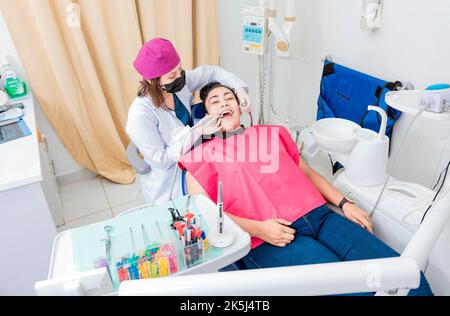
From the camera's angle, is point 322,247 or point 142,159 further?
point 142,159

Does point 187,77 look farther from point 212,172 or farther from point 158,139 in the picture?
point 212,172

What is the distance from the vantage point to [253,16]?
2.03 meters

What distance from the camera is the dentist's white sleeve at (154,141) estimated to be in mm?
1440

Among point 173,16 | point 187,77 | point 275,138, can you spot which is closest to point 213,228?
point 275,138

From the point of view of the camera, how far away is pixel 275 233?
118cm

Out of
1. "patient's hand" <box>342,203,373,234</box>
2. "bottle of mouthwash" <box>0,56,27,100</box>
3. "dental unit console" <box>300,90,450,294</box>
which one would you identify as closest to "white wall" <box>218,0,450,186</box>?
"dental unit console" <box>300,90,450,294</box>

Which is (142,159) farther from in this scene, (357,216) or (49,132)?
(49,132)

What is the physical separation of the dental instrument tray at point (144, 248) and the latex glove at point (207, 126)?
438 mm

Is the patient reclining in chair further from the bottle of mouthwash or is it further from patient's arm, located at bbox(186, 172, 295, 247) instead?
the bottle of mouthwash

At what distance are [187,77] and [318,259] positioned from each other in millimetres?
1108

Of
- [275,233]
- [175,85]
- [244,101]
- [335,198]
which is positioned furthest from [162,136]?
[335,198]

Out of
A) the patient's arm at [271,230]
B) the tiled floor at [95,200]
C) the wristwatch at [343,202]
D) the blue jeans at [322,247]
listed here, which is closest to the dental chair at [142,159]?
the patient's arm at [271,230]

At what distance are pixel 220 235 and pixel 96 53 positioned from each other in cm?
176

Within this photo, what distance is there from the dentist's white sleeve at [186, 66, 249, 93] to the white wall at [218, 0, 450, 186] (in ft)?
2.76
